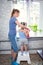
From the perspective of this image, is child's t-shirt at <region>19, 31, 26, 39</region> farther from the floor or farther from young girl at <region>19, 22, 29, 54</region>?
the floor

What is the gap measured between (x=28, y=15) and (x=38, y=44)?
559 millimetres

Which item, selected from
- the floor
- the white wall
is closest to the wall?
the white wall

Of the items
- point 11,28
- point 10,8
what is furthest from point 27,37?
point 10,8

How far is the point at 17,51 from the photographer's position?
12.1 ft

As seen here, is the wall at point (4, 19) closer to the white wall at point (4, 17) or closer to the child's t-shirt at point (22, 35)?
the white wall at point (4, 17)

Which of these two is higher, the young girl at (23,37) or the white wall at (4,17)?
the white wall at (4,17)

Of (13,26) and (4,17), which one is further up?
(4,17)

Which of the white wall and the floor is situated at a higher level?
the white wall

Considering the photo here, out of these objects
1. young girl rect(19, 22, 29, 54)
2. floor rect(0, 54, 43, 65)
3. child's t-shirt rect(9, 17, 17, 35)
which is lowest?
floor rect(0, 54, 43, 65)

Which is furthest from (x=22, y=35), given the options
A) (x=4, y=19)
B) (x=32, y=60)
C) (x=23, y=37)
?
(x=32, y=60)

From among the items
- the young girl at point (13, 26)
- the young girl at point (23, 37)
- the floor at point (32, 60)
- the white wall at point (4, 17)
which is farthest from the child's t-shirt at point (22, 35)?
the floor at point (32, 60)

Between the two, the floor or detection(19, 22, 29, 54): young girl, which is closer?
detection(19, 22, 29, 54): young girl

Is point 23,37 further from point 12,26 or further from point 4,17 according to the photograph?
point 4,17

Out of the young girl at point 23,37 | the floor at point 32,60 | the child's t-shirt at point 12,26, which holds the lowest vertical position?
the floor at point 32,60
